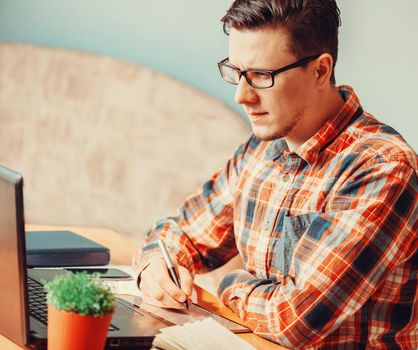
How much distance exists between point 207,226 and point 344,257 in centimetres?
47

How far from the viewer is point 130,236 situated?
2.58m

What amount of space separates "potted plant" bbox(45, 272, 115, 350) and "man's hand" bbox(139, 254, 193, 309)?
40 centimetres

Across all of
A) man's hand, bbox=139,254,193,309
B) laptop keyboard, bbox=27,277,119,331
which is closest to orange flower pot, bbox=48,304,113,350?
laptop keyboard, bbox=27,277,119,331

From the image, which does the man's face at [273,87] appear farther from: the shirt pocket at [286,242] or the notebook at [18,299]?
the notebook at [18,299]

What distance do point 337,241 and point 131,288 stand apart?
0.40 m

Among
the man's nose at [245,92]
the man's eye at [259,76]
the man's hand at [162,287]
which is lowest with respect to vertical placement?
the man's hand at [162,287]

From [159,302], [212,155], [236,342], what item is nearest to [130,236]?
[212,155]

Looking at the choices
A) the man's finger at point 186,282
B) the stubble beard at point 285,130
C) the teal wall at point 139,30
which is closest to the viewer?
the man's finger at point 186,282

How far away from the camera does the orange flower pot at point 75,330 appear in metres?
0.91

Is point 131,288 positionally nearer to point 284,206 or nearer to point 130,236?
point 284,206

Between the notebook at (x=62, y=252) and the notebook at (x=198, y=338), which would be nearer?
the notebook at (x=198, y=338)

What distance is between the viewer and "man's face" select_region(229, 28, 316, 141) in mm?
1462

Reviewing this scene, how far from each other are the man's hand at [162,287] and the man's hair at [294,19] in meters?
0.48

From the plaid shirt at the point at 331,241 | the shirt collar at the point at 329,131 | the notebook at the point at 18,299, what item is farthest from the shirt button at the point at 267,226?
the notebook at the point at 18,299
